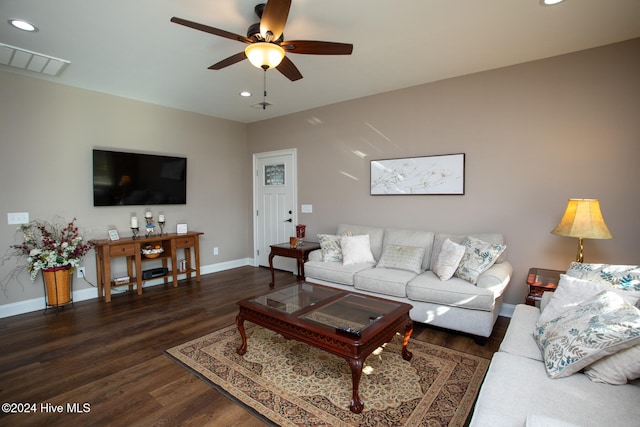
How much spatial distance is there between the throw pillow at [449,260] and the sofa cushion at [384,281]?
0.29 metres

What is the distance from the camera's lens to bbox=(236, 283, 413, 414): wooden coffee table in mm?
1929

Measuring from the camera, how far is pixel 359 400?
6.42ft

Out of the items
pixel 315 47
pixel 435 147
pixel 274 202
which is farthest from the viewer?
pixel 274 202

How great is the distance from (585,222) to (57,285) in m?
5.29

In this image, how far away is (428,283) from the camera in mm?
3035

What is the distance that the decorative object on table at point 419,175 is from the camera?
3.66 meters

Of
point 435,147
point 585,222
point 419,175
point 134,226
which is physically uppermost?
point 435,147

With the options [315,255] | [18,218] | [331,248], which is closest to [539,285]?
[331,248]

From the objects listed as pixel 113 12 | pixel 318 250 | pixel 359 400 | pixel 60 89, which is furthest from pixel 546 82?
pixel 60 89

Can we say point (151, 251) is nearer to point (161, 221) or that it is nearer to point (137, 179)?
point (161, 221)

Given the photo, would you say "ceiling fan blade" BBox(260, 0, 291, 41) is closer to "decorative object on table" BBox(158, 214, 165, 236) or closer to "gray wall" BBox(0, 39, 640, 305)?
"gray wall" BBox(0, 39, 640, 305)

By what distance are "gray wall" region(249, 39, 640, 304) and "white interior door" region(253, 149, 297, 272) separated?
1208mm

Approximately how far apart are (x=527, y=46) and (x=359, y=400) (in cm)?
332

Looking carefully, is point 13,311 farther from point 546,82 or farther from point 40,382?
point 546,82
